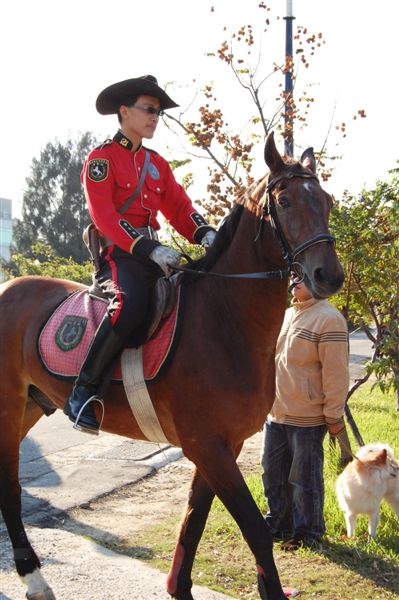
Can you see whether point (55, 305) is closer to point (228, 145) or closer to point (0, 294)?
point (0, 294)

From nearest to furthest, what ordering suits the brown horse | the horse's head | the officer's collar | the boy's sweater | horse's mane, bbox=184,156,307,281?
1. the horse's head
2. the brown horse
3. horse's mane, bbox=184,156,307,281
4. the officer's collar
5. the boy's sweater

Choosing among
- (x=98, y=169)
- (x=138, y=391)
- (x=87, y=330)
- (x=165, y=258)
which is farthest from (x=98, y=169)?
(x=138, y=391)

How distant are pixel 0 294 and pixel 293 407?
7.92ft

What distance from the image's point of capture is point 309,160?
4.14m

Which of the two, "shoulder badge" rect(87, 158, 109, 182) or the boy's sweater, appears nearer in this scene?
"shoulder badge" rect(87, 158, 109, 182)

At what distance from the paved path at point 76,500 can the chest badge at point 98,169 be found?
182 cm

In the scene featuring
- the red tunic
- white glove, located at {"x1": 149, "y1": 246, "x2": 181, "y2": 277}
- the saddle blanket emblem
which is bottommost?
the saddle blanket emblem

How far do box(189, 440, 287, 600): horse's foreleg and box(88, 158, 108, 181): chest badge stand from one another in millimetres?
1713

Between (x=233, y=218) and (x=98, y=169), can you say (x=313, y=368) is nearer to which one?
(x=233, y=218)

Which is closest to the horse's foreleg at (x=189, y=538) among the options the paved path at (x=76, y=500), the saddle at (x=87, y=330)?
the paved path at (x=76, y=500)

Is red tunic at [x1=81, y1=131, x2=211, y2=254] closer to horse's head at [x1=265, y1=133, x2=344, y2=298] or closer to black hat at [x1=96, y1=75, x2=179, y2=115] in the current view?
black hat at [x1=96, y1=75, x2=179, y2=115]

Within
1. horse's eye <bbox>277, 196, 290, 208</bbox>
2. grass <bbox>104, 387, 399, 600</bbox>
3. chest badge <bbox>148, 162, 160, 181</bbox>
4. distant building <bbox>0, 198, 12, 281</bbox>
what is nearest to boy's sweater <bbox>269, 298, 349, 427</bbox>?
grass <bbox>104, 387, 399, 600</bbox>

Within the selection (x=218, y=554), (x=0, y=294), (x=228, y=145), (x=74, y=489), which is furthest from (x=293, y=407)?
(x=228, y=145)

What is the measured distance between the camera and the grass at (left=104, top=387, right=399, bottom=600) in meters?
4.91
